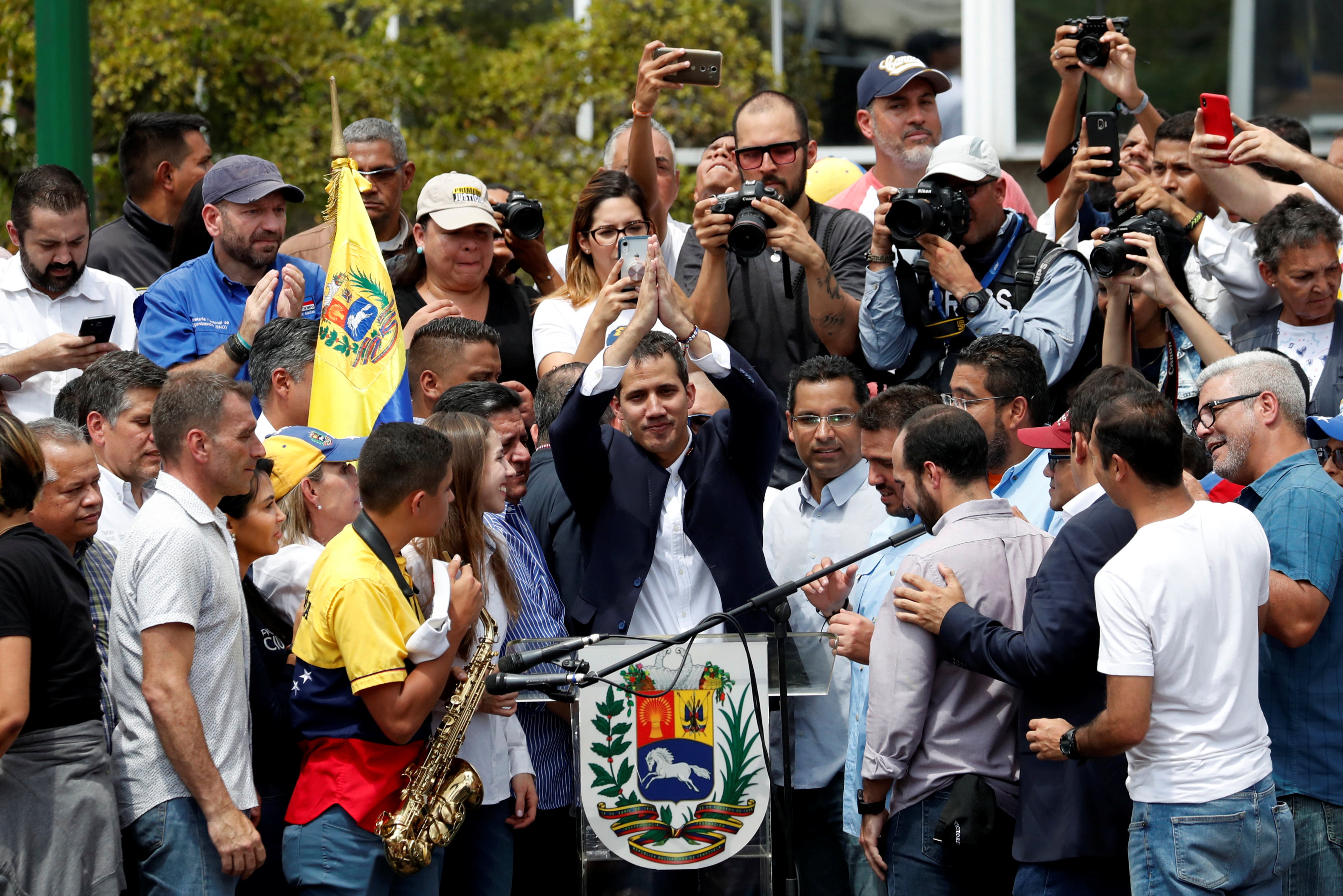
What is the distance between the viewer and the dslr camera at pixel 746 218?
582 cm

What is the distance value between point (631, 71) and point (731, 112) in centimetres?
77

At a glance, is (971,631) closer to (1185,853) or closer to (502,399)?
(1185,853)

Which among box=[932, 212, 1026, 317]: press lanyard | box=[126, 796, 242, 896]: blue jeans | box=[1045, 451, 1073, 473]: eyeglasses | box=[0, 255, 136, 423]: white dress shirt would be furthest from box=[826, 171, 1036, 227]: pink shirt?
box=[126, 796, 242, 896]: blue jeans

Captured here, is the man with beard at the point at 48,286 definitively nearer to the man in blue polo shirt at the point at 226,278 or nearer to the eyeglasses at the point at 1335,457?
the man in blue polo shirt at the point at 226,278

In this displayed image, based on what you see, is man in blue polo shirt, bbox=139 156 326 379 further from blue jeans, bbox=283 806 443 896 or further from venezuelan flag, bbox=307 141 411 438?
blue jeans, bbox=283 806 443 896

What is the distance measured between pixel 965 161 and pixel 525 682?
3091mm

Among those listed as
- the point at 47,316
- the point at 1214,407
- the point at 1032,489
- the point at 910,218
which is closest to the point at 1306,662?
the point at 1214,407

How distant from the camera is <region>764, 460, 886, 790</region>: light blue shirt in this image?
4988 mm

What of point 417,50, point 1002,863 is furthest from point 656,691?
point 417,50

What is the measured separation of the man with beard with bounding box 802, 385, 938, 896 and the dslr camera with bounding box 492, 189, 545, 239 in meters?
1.98

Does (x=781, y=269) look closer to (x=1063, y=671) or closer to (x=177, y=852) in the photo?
(x=1063, y=671)

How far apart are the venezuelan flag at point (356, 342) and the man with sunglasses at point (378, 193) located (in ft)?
3.93

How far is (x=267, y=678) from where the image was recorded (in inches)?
175

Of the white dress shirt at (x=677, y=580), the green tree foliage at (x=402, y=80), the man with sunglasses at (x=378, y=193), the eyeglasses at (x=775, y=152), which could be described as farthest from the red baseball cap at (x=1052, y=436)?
the green tree foliage at (x=402, y=80)
